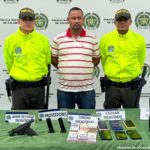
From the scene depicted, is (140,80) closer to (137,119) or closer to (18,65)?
(137,119)

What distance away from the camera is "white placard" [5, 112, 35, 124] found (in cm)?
200

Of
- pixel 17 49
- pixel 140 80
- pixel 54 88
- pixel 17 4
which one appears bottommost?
pixel 54 88

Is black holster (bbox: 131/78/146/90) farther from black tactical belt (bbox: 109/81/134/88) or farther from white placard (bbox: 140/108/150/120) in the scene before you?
white placard (bbox: 140/108/150/120)

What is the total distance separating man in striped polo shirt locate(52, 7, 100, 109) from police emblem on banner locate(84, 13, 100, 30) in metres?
0.61

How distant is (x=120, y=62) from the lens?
2795 mm

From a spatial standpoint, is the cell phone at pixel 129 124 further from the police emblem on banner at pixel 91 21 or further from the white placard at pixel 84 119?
the police emblem on banner at pixel 91 21

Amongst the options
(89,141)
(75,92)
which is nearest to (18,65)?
(75,92)

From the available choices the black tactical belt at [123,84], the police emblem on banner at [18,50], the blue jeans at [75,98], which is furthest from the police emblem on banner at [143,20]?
the police emblem on banner at [18,50]

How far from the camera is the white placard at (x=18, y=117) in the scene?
2.00 m

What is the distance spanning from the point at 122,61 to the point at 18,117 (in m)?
1.14

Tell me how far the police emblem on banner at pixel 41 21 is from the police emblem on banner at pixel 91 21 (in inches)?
16.3

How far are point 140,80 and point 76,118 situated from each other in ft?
3.48

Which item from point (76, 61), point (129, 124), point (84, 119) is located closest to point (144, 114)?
point (129, 124)

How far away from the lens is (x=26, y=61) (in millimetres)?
2771
